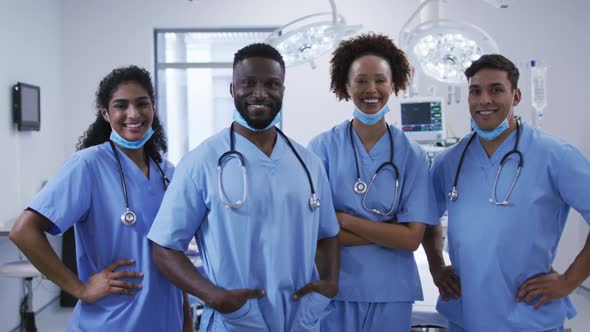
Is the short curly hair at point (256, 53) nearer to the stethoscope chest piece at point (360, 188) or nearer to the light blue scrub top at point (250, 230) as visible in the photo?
the light blue scrub top at point (250, 230)

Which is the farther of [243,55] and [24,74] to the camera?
[24,74]

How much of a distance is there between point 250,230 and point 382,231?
440mm

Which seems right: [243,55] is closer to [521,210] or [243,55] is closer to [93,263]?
[93,263]

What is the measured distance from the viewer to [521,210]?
1.31 metres

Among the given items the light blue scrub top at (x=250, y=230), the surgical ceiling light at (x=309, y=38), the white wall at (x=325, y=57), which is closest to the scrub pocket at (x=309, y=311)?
the light blue scrub top at (x=250, y=230)

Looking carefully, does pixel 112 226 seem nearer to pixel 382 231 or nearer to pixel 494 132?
pixel 382 231

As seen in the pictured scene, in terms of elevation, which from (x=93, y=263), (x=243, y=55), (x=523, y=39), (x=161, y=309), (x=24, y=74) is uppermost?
(x=523, y=39)

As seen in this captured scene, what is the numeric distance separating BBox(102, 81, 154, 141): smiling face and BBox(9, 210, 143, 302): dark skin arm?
0.29 m

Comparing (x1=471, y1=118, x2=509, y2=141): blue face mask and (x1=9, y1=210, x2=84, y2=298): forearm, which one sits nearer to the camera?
(x1=9, y1=210, x2=84, y2=298): forearm

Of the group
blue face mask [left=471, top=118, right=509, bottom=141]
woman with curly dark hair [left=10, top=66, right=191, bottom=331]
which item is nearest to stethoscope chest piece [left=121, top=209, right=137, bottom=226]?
woman with curly dark hair [left=10, top=66, right=191, bottom=331]

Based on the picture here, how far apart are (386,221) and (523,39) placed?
3.27 metres

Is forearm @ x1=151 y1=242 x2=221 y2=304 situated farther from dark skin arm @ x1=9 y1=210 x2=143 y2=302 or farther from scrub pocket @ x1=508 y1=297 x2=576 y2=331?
scrub pocket @ x1=508 y1=297 x2=576 y2=331

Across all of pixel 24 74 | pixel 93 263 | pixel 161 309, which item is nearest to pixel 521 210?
pixel 161 309

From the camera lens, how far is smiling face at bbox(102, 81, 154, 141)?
4.49ft
